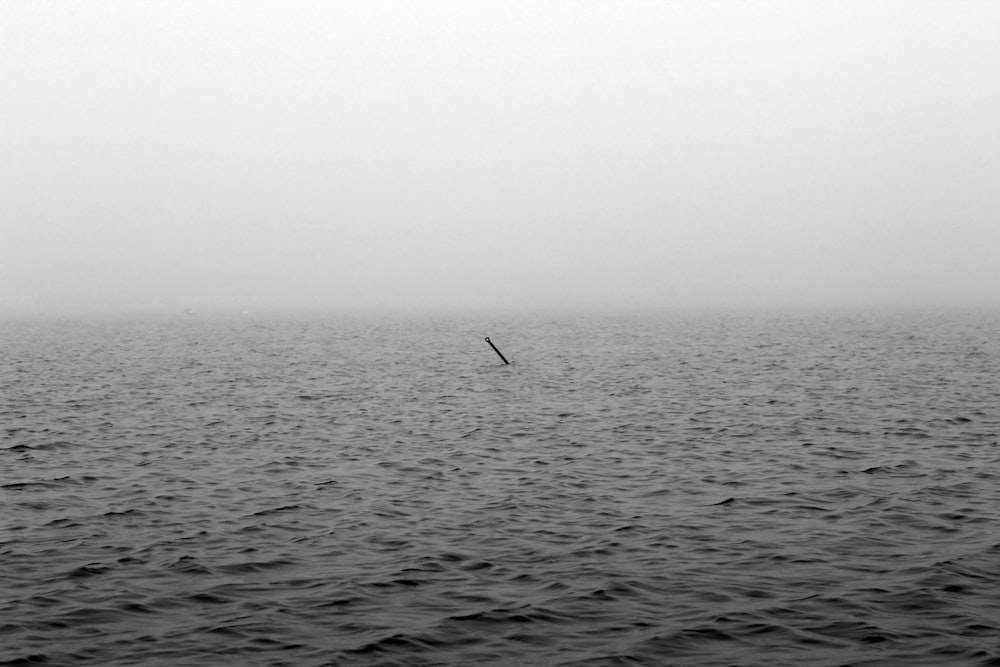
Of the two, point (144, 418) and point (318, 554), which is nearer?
point (318, 554)

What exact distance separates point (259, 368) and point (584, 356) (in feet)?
95.5

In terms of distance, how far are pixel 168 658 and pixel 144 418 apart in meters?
28.4

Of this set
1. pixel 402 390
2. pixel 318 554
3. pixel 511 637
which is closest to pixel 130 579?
pixel 318 554

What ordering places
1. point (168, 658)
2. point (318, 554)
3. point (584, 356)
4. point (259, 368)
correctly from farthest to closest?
1. point (584, 356)
2. point (259, 368)
3. point (318, 554)
4. point (168, 658)

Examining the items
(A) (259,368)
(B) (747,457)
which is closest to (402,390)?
(A) (259,368)

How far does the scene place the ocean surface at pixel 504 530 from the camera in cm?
1352

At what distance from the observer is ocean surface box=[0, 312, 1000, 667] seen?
532 inches

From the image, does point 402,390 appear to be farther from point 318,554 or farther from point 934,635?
point 934,635

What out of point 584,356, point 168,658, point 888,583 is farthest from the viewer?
point 584,356

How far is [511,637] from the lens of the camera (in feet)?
44.6

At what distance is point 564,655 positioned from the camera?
12852mm

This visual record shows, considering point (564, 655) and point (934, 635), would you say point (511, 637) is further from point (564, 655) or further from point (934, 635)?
point (934, 635)

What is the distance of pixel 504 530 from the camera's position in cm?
1997

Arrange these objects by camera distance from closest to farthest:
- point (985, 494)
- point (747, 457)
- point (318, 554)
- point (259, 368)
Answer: point (318, 554) < point (985, 494) < point (747, 457) < point (259, 368)
